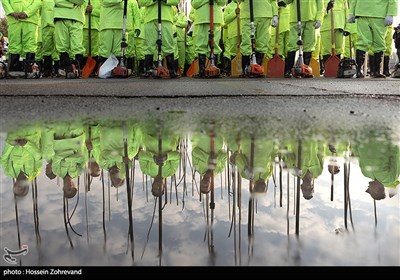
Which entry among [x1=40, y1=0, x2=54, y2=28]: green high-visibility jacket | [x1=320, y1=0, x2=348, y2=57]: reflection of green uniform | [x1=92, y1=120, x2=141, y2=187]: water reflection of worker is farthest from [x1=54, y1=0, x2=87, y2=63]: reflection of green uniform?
[x1=92, y1=120, x2=141, y2=187]: water reflection of worker

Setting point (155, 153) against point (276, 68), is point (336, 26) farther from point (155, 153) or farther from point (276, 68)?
point (155, 153)

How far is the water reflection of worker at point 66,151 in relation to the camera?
119 cm

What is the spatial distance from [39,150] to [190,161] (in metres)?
0.49

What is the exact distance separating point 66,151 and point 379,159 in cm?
93

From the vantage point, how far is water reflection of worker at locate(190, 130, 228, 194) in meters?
1.20

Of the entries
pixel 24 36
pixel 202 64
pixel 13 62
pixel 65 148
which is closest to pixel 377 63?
pixel 202 64

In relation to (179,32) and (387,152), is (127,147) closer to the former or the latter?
(387,152)

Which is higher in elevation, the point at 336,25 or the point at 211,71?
the point at 336,25

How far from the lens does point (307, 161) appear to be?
4.35 ft

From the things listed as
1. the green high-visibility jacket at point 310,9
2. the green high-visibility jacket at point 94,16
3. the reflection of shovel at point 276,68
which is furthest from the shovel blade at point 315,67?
the green high-visibility jacket at point 94,16

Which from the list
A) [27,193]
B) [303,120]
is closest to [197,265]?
[27,193]

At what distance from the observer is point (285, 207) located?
0.91 metres

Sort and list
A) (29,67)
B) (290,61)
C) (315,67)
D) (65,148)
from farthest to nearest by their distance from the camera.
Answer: (315,67) < (290,61) < (29,67) < (65,148)

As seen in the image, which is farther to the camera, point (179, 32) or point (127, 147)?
point (179, 32)
